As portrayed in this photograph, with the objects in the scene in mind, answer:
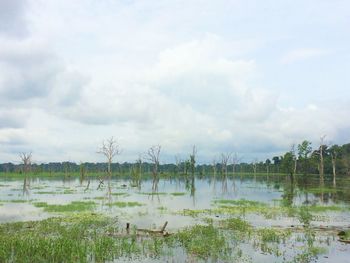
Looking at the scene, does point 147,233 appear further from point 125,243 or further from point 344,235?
point 344,235

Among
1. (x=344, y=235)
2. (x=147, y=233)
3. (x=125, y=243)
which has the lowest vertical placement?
(x=344, y=235)

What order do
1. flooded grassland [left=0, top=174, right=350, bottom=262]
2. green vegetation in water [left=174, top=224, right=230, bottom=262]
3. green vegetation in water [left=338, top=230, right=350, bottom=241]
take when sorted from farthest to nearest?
green vegetation in water [left=338, top=230, right=350, bottom=241] → green vegetation in water [left=174, top=224, right=230, bottom=262] → flooded grassland [left=0, top=174, right=350, bottom=262]

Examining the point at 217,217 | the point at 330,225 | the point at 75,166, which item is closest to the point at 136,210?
the point at 217,217

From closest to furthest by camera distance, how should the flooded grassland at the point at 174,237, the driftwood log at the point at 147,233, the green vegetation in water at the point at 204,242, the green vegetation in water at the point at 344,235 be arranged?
the flooded grassland at the point at 174,237 → the green vegetation in water at the point at 204,242 → the driftwood log at the point at 147,233 → the green vegetation in water at the point at 344,235

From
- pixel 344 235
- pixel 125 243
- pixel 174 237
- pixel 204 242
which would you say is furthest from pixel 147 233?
pixel 344 235

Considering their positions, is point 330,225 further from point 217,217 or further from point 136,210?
point 136,210

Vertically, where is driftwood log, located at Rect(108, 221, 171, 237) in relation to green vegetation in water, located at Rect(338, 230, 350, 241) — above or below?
above

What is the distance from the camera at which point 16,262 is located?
1436cm

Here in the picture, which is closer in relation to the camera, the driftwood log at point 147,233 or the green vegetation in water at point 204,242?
the green vegetation in water at point 204,242

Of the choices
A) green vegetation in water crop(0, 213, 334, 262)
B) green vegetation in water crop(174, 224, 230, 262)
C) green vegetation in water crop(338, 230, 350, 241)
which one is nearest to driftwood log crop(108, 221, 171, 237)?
green vegetation in water crop(0, 213, 334, 262)

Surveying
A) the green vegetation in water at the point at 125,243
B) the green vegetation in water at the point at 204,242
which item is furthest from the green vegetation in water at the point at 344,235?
the green vegetation in water at the point at 204,242

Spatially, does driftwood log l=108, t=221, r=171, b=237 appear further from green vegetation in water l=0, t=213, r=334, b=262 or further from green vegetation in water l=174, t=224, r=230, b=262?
green vegetation in water l=174, t=224, r=230, b=262

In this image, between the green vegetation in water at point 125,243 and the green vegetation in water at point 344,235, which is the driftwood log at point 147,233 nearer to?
the green vegetation in water at point 125,243

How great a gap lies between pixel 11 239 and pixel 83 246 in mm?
3332
